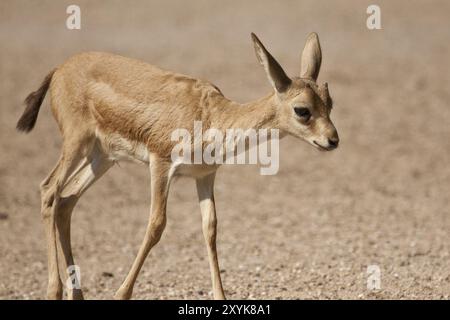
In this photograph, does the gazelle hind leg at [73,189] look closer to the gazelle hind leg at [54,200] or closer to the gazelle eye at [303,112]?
the gazelle hind leg at [54,200]

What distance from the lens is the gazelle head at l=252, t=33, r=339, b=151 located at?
837 centimetres

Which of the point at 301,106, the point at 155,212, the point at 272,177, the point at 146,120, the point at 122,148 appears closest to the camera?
the point at 301,106

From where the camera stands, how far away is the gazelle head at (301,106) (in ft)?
27.5

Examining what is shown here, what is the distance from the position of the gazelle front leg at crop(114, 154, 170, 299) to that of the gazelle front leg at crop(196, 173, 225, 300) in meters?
0.48

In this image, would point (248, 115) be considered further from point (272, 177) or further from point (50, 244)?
point (272, 177)

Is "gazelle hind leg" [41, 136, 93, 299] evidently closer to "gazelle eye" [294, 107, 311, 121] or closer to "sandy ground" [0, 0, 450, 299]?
"sandy ground" [0, 0, 450, 299]

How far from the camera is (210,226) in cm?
936

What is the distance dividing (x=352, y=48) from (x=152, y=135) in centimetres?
1455

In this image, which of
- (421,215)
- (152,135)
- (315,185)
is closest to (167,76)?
(152,135)

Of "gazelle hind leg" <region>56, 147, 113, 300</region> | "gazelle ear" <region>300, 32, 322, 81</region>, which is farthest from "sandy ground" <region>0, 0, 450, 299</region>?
"gazelle ear" <region>300, 32, 322, 81</region>

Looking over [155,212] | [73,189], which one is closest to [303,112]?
[155,212]

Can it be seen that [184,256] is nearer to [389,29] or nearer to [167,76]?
[167,76]

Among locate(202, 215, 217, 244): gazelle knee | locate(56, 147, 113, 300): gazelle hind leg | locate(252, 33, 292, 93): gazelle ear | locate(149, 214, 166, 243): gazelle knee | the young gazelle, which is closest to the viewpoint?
locate(252, 33, 292, 93): gazelle ear

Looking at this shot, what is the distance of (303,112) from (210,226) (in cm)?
164
